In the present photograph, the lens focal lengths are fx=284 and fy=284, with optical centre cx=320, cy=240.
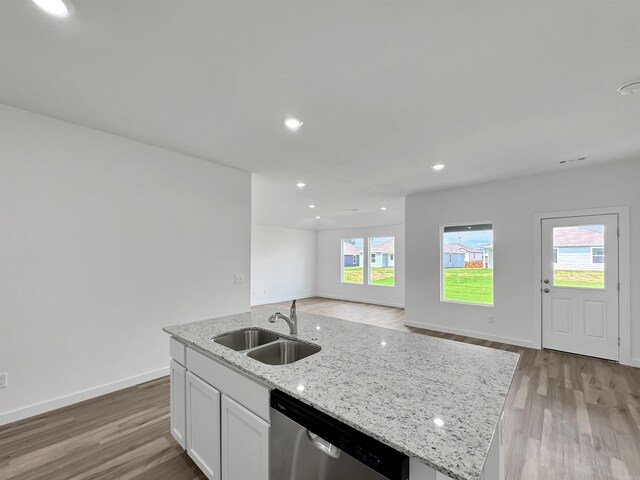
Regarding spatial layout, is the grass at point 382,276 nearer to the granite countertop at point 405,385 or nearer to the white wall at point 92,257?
the white wall at point 92,257

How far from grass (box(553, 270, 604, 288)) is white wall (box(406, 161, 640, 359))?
29cm

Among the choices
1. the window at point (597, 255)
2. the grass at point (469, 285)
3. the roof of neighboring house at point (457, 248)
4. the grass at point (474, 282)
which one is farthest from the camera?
the roof of neighboring house at point (457, 248)

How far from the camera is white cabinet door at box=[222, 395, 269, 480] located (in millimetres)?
1298

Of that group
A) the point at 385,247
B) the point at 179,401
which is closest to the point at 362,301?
the point at 385,247

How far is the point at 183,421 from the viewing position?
1.88 metres

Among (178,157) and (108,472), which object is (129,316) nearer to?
(108,472)

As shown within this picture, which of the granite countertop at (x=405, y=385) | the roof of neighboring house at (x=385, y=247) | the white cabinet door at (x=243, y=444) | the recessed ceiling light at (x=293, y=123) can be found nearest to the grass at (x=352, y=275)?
the roof of neighboring house at (x=385, y=247)

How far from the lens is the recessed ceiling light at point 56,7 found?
1347mm

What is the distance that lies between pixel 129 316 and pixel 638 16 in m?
4.30

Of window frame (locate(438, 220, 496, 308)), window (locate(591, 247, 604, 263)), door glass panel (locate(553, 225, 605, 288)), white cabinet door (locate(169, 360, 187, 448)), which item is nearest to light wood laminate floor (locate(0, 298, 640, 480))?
white cabinet door (locate(169, 360, 187, 448))

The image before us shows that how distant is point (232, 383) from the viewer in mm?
1475

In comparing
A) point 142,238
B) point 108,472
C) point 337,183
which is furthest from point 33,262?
point 337,183

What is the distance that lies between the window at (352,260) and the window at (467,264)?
3748mm

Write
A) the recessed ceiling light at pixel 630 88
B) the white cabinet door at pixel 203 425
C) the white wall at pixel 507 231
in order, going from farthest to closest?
the white wall at pixel 507 231, the recessed ceiling light at pixel 630 88, the white cabinet door at pixel 203 425
